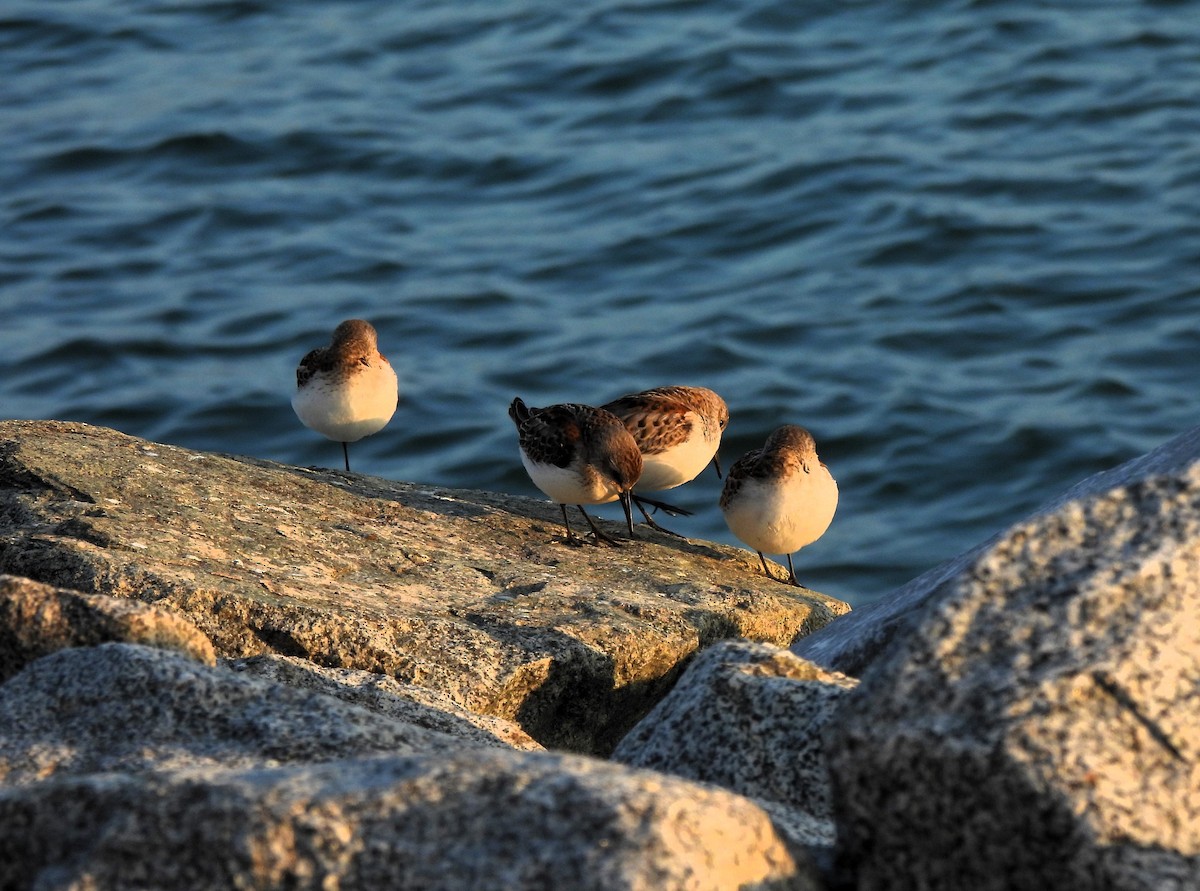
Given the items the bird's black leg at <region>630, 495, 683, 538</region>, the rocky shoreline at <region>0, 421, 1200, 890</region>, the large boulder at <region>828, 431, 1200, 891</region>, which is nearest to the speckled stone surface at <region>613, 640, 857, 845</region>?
the rocky shoreline at <region>0, 421, 1200, 890</region>

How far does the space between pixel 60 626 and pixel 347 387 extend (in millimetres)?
4861

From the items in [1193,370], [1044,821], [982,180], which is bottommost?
[1193,370]

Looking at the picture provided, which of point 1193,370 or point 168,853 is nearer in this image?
point 168,853

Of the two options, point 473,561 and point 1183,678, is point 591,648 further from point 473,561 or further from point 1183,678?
point 1183,678

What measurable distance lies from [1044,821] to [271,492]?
4.63m

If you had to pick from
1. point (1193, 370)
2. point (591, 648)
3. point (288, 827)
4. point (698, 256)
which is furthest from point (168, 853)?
point (698, 256)

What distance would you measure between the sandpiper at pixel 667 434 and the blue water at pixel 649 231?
1.19 meters

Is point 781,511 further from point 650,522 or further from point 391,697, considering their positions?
point 391,697

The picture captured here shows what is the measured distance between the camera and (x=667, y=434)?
920cm

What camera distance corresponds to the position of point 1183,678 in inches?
134

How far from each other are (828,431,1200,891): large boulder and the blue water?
7.03 meters

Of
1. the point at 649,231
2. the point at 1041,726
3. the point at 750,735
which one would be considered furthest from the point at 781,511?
the point at 649,231

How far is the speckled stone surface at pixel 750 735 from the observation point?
428 cm

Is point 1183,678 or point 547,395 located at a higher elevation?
point 1183,678
